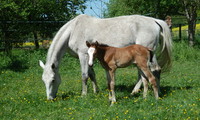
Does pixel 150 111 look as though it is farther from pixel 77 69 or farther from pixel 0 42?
pixel 0 42

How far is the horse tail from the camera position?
709 centimetres

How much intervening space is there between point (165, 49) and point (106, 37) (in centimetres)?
174

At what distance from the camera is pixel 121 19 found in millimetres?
7316

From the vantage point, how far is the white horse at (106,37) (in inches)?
273

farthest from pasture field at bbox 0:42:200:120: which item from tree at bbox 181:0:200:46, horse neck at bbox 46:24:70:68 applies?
tree at bbox 181:0:200:46

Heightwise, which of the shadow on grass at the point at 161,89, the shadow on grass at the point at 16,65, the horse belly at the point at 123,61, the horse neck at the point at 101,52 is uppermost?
the horse neck at the point at 101,52

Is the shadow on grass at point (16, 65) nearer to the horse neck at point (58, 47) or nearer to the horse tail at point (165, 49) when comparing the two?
the horse neck at point (58, 47)

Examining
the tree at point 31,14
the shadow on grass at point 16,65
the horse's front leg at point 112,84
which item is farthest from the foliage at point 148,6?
the horse's front leg at point 112,84

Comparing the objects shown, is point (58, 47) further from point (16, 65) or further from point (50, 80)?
point (16, 65)

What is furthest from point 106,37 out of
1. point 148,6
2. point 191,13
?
point 148,6

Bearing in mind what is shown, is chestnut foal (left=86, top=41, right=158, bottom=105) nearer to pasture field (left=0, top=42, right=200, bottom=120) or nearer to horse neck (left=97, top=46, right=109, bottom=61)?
horse neck (left=97, top=46, right=109, bottom=61)

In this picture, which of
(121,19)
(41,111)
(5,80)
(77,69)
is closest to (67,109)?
(41,111)

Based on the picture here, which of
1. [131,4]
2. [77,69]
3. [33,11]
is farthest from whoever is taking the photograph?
[131,4]

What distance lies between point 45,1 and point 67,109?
1272cm
